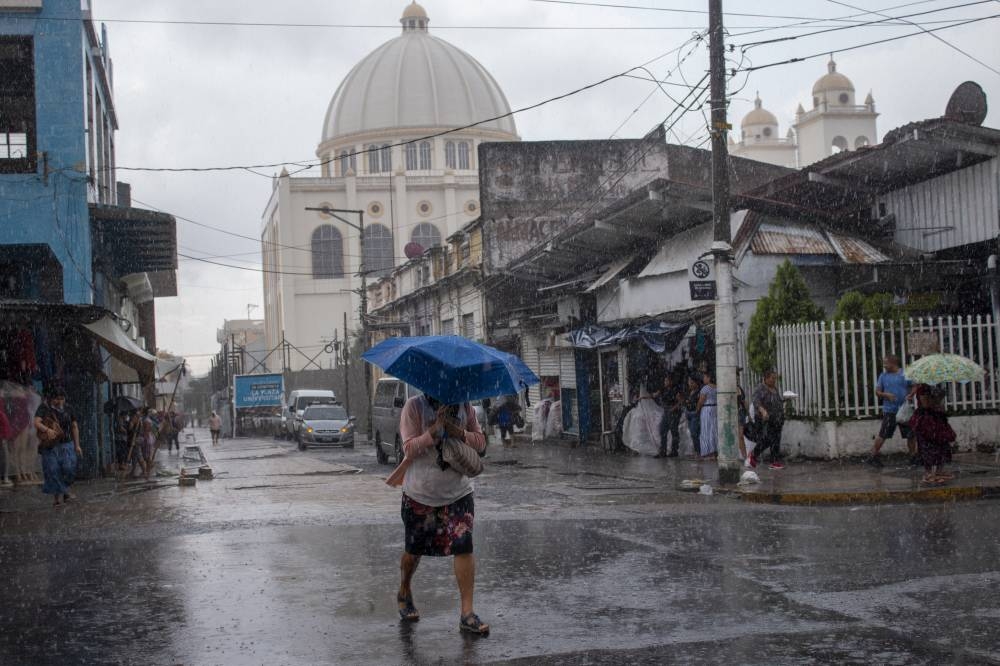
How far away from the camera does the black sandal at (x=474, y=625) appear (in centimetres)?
665

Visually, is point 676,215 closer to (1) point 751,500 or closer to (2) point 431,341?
(1) point 751,500

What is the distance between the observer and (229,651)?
6.46 metres

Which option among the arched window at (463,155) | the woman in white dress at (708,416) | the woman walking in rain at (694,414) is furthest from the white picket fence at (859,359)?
the arched window at (463,155)

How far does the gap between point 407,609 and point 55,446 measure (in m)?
10.2

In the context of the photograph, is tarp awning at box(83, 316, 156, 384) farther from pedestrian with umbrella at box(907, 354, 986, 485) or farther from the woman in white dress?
pedestrian with umbrella at box(907, 354, 986, 485)

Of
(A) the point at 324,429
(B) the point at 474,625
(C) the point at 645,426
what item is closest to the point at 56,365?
(C) the point at 645,426

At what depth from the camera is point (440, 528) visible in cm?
696

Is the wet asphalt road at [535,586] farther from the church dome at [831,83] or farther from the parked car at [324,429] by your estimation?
the church dome at [831,83]

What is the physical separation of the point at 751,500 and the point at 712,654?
319 inches

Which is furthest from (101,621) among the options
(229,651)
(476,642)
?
(476,642)

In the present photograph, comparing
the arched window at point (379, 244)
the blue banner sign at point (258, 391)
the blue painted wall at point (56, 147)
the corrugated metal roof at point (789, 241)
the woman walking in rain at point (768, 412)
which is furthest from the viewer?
the arched window at point (379, 244)

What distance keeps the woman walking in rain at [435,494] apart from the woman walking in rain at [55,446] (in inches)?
399

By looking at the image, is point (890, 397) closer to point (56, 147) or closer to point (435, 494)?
point (435, 494)

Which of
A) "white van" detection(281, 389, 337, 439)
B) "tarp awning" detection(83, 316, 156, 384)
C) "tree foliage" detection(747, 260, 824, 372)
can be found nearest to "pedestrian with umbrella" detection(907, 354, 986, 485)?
"tree foliage" detection(747, 260, 824, 372)
